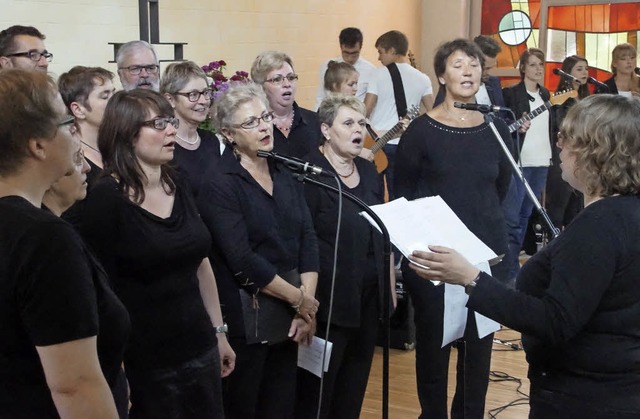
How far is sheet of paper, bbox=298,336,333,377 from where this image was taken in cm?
297

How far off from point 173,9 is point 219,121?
10.5 ft

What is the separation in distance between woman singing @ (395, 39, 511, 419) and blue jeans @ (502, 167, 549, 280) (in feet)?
8.49

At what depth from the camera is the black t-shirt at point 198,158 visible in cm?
330

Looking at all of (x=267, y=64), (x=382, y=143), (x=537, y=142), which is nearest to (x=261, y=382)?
(x=267, y=64)

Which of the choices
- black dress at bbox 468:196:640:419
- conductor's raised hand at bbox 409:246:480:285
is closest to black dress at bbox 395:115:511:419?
conductor's raised hand at bbox 409:246:480:285

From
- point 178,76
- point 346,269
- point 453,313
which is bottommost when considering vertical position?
point 453,313

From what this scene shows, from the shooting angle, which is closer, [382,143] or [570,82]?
[382,143]

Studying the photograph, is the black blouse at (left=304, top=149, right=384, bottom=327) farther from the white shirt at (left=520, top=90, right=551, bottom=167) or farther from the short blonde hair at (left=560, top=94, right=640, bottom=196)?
the white shirt at (left=520, top=90, right=551, bottom=167)

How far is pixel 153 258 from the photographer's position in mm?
A: 2361

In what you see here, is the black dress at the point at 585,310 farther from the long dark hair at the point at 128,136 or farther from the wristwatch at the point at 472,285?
the long dark hair at the point at 128,136

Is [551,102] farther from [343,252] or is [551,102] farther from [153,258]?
[153,258]

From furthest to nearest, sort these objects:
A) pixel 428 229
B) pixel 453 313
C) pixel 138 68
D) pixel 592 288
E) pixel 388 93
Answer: pixel 388 93, pixel 138 68, pixel 453 313, pixel 428 229, pixel 592 288

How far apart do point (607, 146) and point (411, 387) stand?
249 cm

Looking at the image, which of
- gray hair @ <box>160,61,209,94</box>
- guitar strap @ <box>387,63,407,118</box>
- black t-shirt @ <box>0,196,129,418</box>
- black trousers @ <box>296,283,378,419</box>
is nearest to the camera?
black t-shirt @ <box>0,196,129,418</box>
